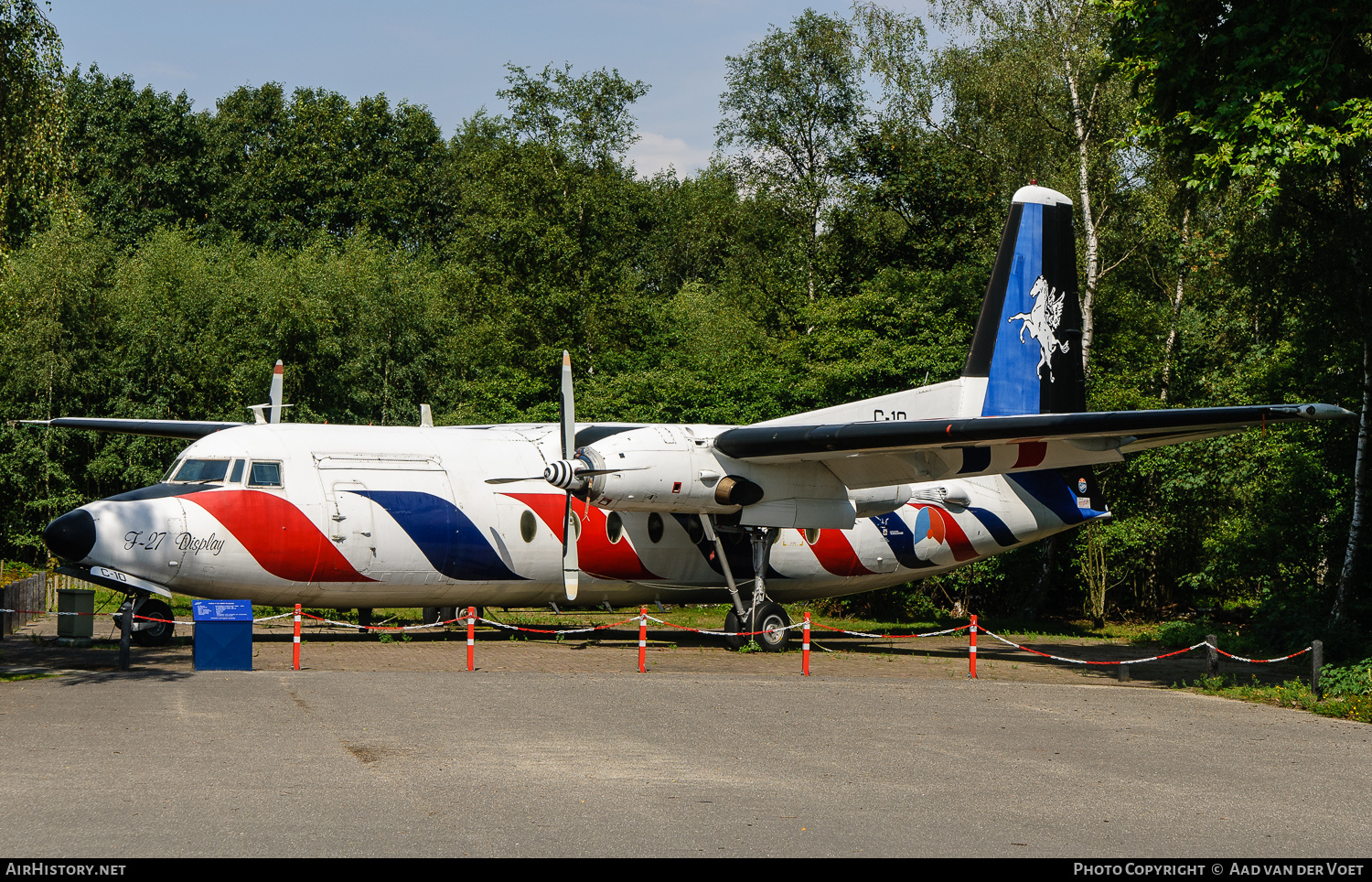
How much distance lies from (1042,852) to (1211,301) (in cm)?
3031

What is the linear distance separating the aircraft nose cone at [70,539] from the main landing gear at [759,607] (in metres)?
8.79

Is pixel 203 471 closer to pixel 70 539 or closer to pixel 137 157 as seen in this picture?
pixel 70 539

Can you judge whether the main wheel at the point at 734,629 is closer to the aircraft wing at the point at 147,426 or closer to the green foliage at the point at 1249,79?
the aircraft wing at the point at 147,426

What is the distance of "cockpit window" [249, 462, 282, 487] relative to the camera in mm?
16453

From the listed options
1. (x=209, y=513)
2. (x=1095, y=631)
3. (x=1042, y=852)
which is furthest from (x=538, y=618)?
(x=1042, y=852)

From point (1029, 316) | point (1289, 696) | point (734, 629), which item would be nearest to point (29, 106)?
point (734, 629)

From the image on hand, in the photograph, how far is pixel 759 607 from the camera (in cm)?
1878

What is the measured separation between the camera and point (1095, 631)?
86.3 ft

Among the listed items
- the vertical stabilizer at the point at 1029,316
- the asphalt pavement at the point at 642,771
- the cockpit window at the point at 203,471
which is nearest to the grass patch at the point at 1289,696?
the asphalt pavement at the point at 642,771

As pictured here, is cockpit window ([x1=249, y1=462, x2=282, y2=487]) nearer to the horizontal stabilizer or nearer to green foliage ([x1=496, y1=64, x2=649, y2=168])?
the horizontal stabilizer

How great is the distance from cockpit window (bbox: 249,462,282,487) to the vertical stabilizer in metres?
11.8

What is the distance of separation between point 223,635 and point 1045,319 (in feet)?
48.5

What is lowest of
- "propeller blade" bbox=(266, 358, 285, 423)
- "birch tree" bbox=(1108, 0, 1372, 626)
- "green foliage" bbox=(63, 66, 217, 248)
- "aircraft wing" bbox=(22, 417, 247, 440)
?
"aircraft wing" bbox=(22, 417, 247, 440)

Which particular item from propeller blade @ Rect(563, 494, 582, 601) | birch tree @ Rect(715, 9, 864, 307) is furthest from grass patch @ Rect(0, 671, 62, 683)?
birch tree @ Rect(715, 9, 864, 307)
